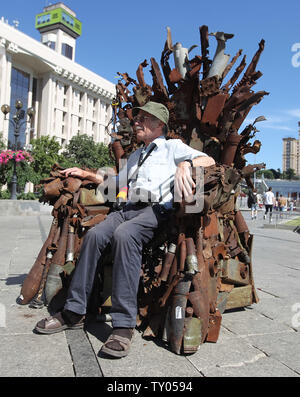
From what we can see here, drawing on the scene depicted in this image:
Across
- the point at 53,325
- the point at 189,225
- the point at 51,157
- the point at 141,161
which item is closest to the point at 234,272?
the point at 189,225

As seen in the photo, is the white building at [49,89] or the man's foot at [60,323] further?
the white building at [49,89]

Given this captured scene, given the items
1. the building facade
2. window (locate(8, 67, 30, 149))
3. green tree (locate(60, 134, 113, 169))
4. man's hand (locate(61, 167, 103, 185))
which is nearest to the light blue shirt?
man's hand (locate(61, 167, 103, 185))

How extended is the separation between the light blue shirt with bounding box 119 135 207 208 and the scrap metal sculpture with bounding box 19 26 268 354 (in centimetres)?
23

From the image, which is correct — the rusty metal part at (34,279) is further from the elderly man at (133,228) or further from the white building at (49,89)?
the white building at (49,89)

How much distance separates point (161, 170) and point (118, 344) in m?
1.28

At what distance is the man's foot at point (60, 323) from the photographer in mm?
2389

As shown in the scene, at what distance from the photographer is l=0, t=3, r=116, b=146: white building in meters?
50.4

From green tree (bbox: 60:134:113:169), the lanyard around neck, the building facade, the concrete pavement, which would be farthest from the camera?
the building facade

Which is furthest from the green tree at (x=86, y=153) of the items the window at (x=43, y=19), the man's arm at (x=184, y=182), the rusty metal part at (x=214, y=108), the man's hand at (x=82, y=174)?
the window at (x=43, y=19)

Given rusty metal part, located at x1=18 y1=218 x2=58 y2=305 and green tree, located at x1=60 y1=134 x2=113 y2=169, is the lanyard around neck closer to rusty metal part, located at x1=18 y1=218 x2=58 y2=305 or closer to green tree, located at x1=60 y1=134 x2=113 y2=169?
rusty metal part, located at x1=18 y1=218 x2=58 y2=305

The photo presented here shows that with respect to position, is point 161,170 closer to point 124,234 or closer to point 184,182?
point 184,182

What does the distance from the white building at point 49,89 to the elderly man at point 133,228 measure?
48381 millimetres

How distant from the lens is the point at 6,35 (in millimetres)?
49594
